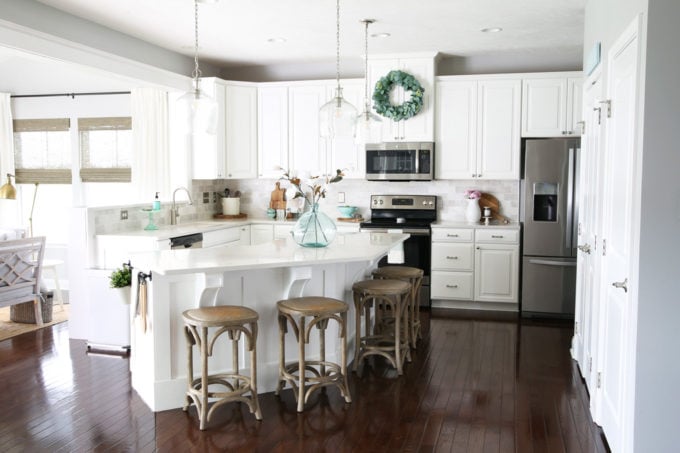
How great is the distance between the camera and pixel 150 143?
7.19 m

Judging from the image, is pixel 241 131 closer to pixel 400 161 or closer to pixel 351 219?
pixel 351 219

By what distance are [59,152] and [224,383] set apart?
211 inches

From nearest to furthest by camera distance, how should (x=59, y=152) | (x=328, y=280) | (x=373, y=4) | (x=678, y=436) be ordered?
(x=678, y=436), (x=328, y=280), (x=373, y=4), (x=59, y=152)

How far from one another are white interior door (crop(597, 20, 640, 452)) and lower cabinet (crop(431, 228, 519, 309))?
9.30ft

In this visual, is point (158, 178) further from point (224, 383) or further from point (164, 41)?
point (224, 383)

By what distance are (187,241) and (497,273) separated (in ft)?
10.2

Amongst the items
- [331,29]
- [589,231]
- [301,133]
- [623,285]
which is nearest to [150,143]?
[301,133]

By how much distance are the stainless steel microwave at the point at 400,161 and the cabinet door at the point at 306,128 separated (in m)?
0.56

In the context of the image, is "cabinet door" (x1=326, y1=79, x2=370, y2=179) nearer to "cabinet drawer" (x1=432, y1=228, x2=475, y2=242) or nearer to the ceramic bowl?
the ceramic bowl

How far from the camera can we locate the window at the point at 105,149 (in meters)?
7.57

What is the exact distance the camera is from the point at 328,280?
4203mm

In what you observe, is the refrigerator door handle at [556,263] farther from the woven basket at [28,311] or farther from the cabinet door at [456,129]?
the woven basket at [28,311]

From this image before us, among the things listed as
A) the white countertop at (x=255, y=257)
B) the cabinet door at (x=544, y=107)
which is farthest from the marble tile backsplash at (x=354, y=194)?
the white countertop at (x=255, y=257)

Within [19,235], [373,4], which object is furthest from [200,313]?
[19,235]
